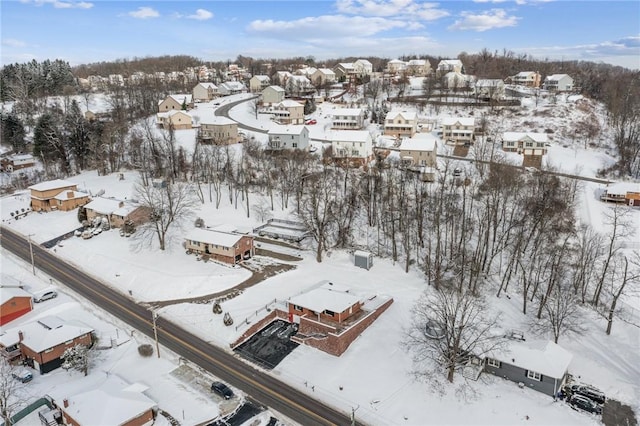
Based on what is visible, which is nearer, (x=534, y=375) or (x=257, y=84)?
(x=534, y=375)

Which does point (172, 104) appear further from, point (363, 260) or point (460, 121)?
point (363, 260)

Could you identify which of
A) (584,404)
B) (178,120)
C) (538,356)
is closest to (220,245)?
(538,356)

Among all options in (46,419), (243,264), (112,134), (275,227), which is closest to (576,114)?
(275,227)

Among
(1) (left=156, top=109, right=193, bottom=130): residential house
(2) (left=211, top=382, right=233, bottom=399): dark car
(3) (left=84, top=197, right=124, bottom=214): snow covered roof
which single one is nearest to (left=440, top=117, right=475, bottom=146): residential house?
(1) (left=156, top=109, right=193, bottom=130): residential house

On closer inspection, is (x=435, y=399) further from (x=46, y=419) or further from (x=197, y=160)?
(x=197, y=160)

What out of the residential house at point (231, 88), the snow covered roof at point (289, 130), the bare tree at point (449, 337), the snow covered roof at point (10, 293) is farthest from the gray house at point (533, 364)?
the residential house at point (231, 88)

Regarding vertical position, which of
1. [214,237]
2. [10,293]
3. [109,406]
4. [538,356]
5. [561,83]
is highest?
[561,83]
